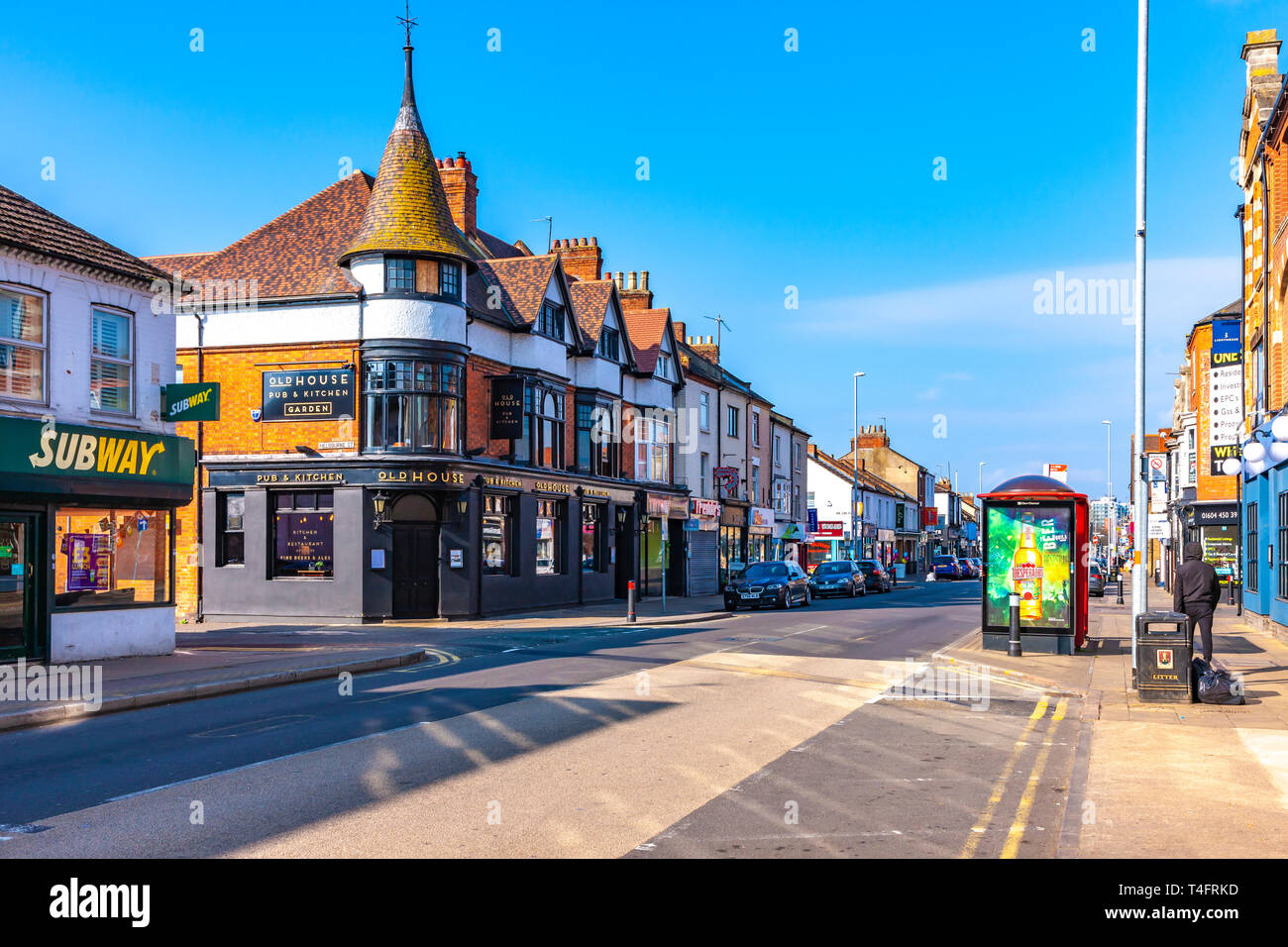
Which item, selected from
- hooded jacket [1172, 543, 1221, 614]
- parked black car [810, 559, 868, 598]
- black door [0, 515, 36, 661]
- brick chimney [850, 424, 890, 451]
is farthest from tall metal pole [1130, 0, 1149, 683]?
brick chimney [850, 424, 890, 451]

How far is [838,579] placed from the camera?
147ft

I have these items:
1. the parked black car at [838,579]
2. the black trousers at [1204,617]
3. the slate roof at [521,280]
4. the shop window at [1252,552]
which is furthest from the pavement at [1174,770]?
the parked black car at [838,579]

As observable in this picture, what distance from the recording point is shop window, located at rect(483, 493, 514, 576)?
1194 inches

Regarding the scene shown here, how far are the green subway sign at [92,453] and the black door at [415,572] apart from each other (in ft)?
31.8

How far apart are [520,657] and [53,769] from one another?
10141mm

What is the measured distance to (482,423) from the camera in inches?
1212

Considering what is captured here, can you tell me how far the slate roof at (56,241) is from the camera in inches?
645

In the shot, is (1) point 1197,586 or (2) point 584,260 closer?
(1) point 1197,586

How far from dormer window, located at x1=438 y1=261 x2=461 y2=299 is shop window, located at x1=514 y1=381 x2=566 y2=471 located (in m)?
4.02

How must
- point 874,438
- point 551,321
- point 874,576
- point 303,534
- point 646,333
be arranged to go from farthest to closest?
1. point 874,438
2. point 874,576
3. point 646,333
4. point 551,321
5. point 303,534

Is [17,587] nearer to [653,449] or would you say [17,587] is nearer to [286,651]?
[286,651]

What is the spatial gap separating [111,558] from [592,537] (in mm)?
20604

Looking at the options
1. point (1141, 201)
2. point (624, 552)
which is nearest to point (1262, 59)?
point (1141, 201)
